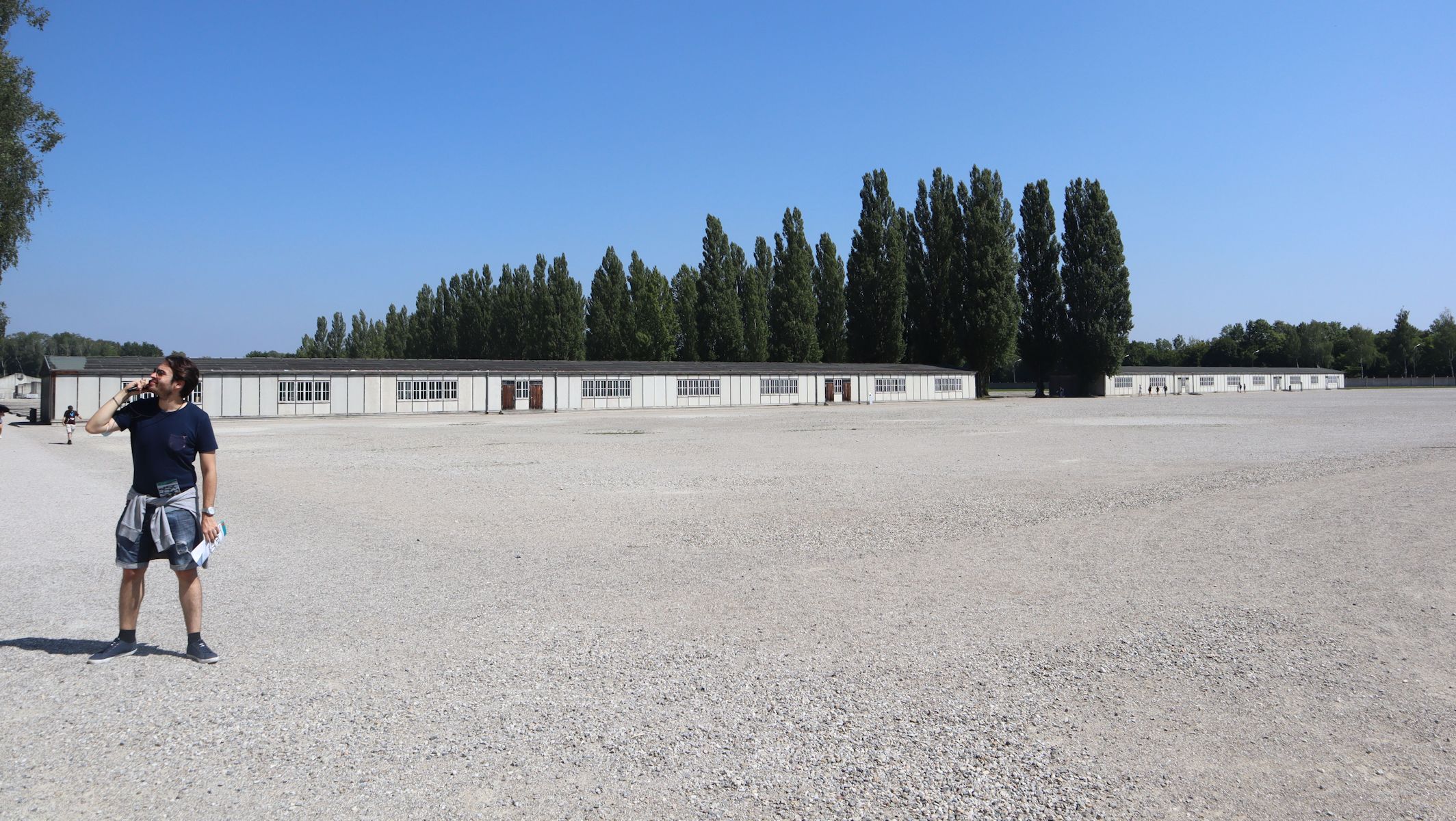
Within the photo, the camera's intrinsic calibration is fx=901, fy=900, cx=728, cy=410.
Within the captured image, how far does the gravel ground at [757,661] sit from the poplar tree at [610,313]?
59.0 metres

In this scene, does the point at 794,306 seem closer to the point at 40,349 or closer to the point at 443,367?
the point at 443,367

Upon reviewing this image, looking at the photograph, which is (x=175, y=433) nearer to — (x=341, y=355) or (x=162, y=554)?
(x=162, y=554)

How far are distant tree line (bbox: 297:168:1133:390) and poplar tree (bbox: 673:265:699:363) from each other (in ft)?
0.44

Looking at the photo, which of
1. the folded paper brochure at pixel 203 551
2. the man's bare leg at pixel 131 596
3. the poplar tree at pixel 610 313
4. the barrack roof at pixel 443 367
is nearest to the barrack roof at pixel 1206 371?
the barrack roof at pixel 443 367

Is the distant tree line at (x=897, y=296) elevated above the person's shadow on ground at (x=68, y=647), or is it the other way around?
the distant tree line at (x=897, y=296)

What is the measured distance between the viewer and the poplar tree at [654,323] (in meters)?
69.6

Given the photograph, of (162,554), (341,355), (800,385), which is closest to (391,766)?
(162,554)

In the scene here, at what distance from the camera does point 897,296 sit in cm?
6681

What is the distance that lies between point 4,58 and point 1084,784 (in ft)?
112

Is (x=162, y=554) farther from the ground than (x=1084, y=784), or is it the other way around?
(x=162, y=554)

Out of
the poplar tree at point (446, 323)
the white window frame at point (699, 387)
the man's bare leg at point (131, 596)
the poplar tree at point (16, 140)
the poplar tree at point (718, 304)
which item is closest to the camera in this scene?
the man's bare leg at point (131, 596)

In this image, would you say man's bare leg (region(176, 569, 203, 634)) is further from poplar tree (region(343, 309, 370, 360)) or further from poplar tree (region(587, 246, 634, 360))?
poplar tree (region(343, 309, 370, 360))

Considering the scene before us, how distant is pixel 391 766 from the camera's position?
3.64 m

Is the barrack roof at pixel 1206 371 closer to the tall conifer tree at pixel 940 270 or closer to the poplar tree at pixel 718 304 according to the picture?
the tall conifer tree at pixel 940 270
